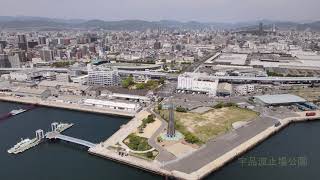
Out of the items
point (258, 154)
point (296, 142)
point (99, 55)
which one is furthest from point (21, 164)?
point (99, 55)

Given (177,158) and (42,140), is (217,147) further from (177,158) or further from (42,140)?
(42,140)

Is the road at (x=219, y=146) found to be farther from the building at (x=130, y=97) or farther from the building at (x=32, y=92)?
the building at (x=32, y=92)

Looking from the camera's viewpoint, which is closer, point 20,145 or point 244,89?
point 20,145

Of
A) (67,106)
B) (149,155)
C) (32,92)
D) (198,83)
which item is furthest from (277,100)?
(32,92)

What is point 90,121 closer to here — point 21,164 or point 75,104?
point 75,104

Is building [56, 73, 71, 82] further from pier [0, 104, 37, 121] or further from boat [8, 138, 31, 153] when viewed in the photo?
boat [8, 138, 31, 153]

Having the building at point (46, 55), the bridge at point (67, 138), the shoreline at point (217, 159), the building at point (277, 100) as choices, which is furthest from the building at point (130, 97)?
the building at point (46, 55)

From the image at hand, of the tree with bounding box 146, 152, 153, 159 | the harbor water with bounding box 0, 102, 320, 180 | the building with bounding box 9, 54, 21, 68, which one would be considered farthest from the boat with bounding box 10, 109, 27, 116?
the building with bounding box 9, 54, 21, 68
